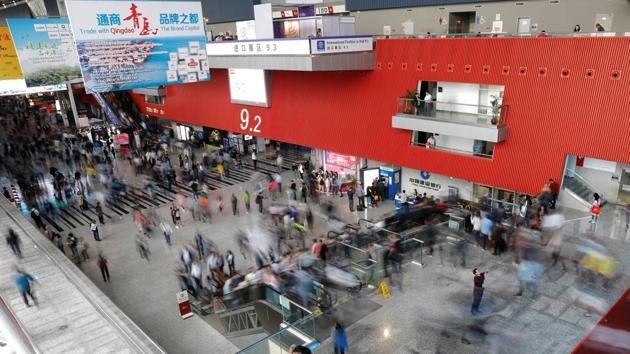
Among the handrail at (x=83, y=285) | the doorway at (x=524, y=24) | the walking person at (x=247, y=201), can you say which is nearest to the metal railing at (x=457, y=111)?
the doorway at (x=524, y=24)

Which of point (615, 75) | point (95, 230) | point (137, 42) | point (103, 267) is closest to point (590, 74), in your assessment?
point (615, 75)

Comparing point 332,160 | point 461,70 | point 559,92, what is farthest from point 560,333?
point 332,160

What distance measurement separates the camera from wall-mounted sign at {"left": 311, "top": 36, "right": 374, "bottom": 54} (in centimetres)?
1795

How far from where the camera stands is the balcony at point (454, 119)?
1570 centimetres

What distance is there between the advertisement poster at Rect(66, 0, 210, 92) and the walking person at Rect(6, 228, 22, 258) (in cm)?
837

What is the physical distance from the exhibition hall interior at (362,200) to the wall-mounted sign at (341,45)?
0.23 feet

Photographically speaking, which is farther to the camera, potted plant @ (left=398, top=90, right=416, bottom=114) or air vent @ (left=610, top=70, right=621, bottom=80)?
potted plant @ (left=398, top=90, right=416, bottom=114)

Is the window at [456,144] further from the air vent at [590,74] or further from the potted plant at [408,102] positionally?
the air vent at [590,74]

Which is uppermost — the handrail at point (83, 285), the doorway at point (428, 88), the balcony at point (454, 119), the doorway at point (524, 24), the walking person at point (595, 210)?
the doorway at point (524, 24)

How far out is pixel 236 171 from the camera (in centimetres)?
2895

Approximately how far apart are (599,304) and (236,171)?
22.4 m

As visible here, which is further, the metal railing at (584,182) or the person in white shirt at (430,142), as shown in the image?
the person in white shirt at (430,142)

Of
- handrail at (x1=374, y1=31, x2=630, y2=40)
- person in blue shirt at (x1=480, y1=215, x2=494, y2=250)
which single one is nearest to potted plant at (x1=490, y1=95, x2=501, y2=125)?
handrail at (x1=374, y1=31, x2=630, y2=40)

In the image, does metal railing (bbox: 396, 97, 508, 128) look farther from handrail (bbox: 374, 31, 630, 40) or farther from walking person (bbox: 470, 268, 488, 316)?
walking person (bbox: 470, 268, 488, 316)
